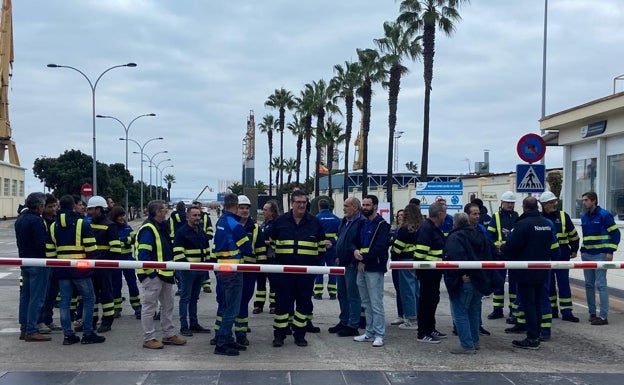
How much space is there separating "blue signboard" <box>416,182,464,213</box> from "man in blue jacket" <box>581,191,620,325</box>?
1075 centimetres

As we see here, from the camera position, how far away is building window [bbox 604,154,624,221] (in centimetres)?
1588

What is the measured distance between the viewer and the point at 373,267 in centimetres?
833

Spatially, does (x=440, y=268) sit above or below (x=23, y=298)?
above

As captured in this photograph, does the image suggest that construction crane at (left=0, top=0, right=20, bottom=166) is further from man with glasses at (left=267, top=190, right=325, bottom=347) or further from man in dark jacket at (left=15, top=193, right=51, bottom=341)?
man with glasses at (left=267, top=190, right=325, bottom=347)

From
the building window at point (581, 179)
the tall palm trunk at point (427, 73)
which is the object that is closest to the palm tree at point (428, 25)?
the tall palm trunk at point (427, 73)

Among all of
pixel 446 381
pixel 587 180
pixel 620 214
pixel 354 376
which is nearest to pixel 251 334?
pixel 354 376

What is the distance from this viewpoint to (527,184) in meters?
13.3

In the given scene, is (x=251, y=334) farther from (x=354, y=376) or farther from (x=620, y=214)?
(x=620, y=214)

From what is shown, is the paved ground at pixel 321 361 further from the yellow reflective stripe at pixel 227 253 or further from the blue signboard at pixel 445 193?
the blue signboard at pixel 445 193

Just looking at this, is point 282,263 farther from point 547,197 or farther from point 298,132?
point 298,132

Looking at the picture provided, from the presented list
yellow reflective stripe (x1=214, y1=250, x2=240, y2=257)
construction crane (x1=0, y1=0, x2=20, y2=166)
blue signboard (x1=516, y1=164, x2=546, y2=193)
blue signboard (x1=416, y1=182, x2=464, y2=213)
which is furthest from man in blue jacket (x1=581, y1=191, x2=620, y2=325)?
construction crane (x1=0, y1=0, x2=20, y2=166)

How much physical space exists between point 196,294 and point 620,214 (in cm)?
1113

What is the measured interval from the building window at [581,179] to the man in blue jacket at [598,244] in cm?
754

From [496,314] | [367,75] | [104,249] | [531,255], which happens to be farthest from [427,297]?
[367,75]
